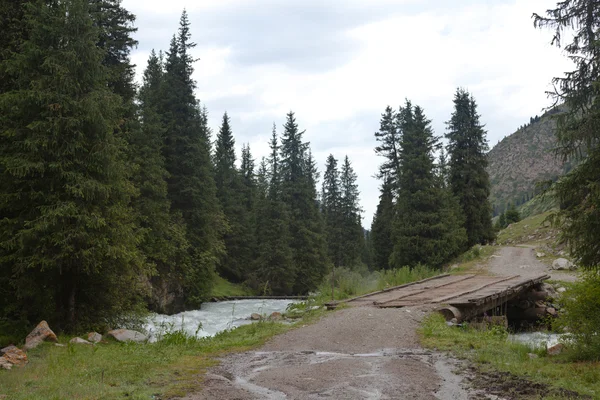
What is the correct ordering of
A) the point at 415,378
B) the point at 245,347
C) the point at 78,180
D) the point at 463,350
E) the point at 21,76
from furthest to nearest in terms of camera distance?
the point at 21,76, the point at 78,180, the point at 245,347, the point at 463,350, the point at 415,378

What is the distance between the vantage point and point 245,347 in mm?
11836

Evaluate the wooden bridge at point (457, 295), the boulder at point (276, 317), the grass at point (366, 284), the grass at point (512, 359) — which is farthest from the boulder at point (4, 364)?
the grass at point (366, 284)

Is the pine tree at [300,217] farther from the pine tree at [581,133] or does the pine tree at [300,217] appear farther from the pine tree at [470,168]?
→ the pine tree at [581,133]

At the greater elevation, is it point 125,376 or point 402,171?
point 402,171

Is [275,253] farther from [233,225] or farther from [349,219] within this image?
[349,219]

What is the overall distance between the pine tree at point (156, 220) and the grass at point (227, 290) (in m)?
7.55

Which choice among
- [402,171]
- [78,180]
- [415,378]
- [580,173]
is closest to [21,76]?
[78,180]

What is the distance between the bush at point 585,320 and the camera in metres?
8.94

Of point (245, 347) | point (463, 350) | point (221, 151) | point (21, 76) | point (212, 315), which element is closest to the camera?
point (463, 350)

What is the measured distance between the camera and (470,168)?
40.4 meters

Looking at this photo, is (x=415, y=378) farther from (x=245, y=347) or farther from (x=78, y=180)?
(x=78, y=180)

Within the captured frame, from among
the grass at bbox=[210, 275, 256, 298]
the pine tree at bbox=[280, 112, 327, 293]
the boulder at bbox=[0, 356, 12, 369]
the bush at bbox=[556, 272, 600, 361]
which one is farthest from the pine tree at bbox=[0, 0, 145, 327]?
the pine tree at bbox=[280, 112, 327, 293]

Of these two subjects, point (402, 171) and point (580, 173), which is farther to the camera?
point (402, 171)

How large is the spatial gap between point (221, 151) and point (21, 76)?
42.5m
